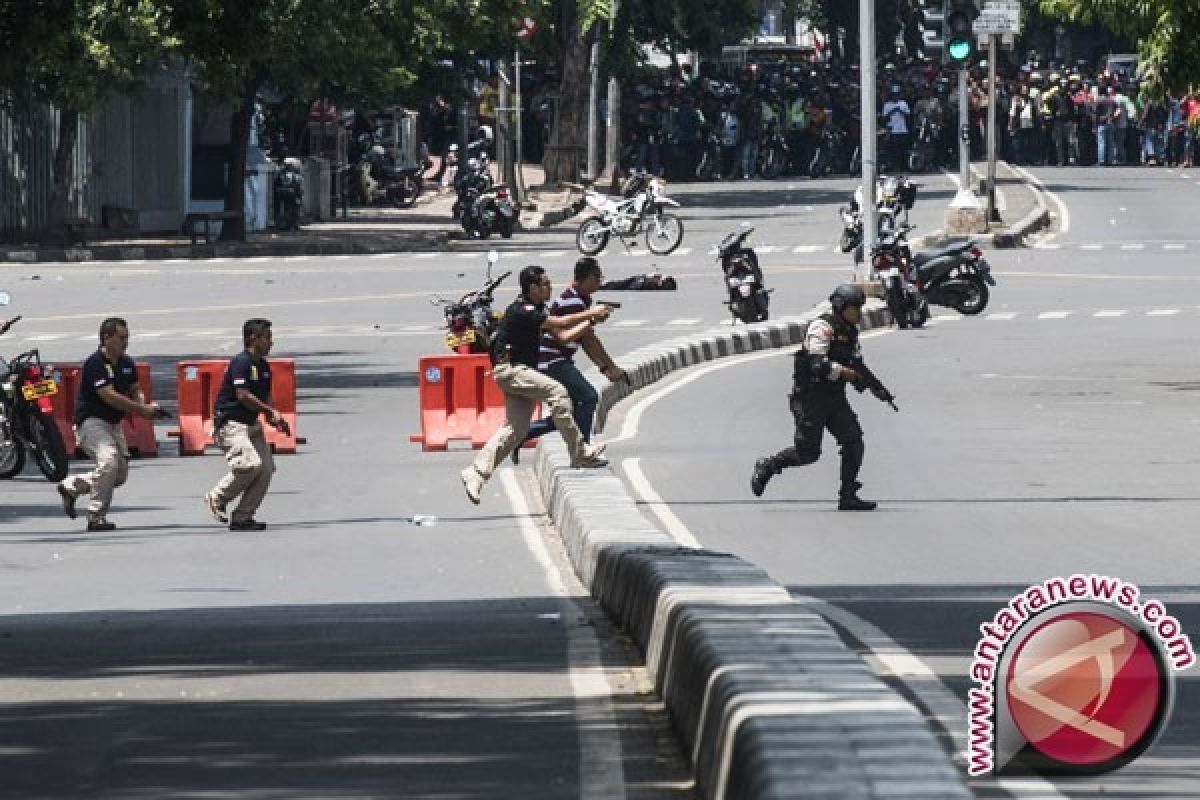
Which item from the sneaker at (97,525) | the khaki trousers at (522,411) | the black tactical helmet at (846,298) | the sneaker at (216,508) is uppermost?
the black tactical helmet at (846,298)

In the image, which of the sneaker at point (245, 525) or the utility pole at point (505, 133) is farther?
the utility pole at point (505, 133)

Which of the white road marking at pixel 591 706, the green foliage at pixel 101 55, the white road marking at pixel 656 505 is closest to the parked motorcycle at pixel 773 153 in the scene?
the green foliage at pixel 101 55

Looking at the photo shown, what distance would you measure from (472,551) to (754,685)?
944 cm

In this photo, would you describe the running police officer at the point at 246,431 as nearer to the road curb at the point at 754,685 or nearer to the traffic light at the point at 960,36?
the road curb at the point at 754,685

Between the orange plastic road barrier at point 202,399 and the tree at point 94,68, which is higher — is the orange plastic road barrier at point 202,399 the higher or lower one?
the lower one

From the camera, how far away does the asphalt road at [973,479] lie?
1417 cm

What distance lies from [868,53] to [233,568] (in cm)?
2463

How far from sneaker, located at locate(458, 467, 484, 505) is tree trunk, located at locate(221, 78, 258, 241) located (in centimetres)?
3479

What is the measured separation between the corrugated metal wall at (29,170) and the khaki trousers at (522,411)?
33.3m

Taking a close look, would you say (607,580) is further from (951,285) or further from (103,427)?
(951,285)

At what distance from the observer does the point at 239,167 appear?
56375 mm

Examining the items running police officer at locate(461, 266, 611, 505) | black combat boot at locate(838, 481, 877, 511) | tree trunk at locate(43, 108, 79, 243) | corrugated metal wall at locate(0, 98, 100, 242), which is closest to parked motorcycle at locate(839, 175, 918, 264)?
tree trunk at locate(43, 108, 79, 243)

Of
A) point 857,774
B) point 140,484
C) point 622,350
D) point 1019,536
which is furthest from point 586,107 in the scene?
point 857,774

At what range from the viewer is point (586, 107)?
250 feet
